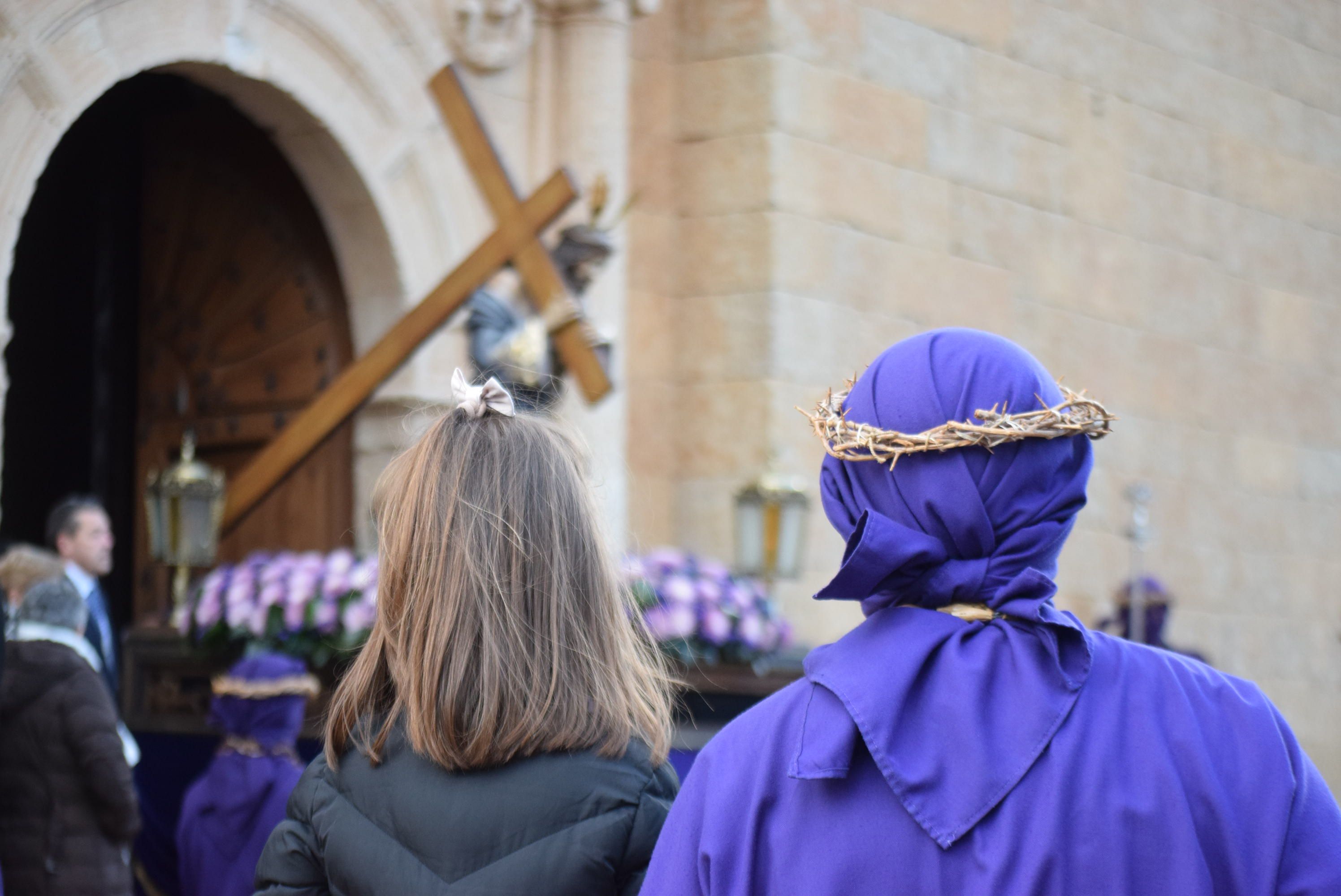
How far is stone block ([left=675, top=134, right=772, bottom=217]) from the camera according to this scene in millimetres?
6344

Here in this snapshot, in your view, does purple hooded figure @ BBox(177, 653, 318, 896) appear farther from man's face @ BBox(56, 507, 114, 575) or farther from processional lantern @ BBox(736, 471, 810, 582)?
processional lantern @ BBox(736, 471, 810, 582)

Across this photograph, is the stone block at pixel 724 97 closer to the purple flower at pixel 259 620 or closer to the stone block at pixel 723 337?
the stone block at pixel 723 337

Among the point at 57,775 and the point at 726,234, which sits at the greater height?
the point at 726,234

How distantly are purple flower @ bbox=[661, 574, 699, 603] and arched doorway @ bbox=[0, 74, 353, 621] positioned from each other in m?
1.66

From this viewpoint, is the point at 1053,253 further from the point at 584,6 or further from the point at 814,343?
the point at 584,6

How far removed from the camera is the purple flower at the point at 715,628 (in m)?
4.01

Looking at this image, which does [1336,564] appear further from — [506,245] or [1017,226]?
[506,245]

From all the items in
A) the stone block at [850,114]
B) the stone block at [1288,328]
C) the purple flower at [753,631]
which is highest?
the stone block at [850,114]

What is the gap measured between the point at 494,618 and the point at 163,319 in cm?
491

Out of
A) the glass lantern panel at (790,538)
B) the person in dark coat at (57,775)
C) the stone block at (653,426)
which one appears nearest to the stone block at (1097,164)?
the stone block at (653,426)

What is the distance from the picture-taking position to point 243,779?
3.36 m

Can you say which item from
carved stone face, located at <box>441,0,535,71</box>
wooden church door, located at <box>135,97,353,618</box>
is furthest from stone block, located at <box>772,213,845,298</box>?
wooden church door, located at <box>135,97,353,618</box>

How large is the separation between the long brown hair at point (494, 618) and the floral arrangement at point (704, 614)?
223 centimetres

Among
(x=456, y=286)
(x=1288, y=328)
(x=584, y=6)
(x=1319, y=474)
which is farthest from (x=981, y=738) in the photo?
(x=1319, y=474)
